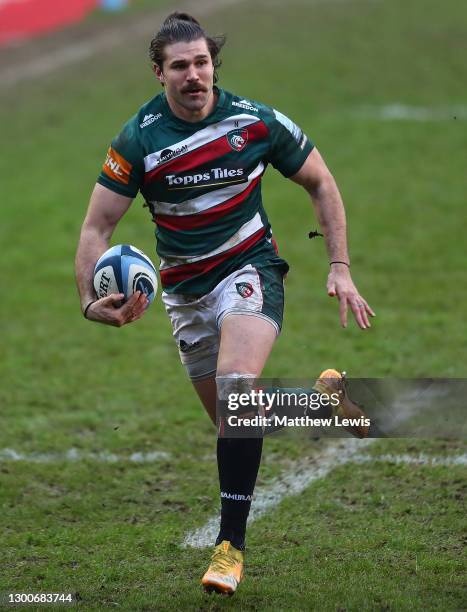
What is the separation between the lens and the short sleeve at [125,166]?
5.89 metres

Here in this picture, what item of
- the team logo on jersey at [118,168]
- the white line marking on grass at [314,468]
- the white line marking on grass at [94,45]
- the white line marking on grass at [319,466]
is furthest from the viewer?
the white line marking on grass at [94,45]

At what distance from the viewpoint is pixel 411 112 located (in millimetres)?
19047

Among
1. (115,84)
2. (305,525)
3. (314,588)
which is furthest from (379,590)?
(115,84)

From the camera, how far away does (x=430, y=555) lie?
19.6ft

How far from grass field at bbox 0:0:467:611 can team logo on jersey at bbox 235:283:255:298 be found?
137 centimetres

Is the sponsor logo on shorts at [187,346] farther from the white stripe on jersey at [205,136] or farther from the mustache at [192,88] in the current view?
the mustache at [192,88]

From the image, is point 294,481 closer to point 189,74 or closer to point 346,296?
point 346,296

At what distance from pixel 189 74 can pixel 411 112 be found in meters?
13.7

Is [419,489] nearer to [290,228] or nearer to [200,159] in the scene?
[200,159]

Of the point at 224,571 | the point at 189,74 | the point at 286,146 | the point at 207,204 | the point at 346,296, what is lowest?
the point at 224,571

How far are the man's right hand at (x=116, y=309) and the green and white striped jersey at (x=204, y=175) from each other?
40 centimetres

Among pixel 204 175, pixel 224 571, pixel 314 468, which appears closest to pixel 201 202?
pixel 204 175

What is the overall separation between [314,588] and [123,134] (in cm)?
241

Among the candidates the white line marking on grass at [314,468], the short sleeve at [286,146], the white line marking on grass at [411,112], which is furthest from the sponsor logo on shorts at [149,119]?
the white line marking on grass at [411,112]
